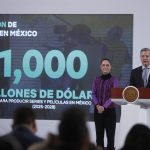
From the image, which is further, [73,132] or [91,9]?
[91,9]

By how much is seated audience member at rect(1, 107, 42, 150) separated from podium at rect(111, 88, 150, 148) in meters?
2.57

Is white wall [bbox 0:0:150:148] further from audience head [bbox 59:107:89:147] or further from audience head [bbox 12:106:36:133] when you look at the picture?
audience head [bbox 59:107:89:147]

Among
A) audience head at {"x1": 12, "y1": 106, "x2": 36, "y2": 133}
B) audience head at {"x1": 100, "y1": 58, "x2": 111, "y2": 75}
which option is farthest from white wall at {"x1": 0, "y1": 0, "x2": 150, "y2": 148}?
audience head at {"x1": 12, "y1": 106, "x2": 36, "y2": 133}

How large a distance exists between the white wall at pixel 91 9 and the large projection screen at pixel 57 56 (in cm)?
8

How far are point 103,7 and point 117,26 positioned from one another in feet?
1.38

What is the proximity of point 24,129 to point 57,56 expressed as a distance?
5.95 m

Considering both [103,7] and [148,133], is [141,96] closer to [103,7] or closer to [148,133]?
[148,133]

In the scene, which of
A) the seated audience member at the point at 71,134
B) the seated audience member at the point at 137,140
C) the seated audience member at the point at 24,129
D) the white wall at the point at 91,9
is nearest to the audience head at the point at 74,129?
the seated audience member at the point at 71,134

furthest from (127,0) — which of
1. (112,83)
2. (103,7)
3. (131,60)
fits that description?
(112,83)

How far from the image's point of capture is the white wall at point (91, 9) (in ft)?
29.0

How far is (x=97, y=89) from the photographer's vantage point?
7047 millimetres

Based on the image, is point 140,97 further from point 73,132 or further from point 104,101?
point 73,132

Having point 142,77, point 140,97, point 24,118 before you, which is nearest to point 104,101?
point 142,77

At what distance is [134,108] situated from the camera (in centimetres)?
591
